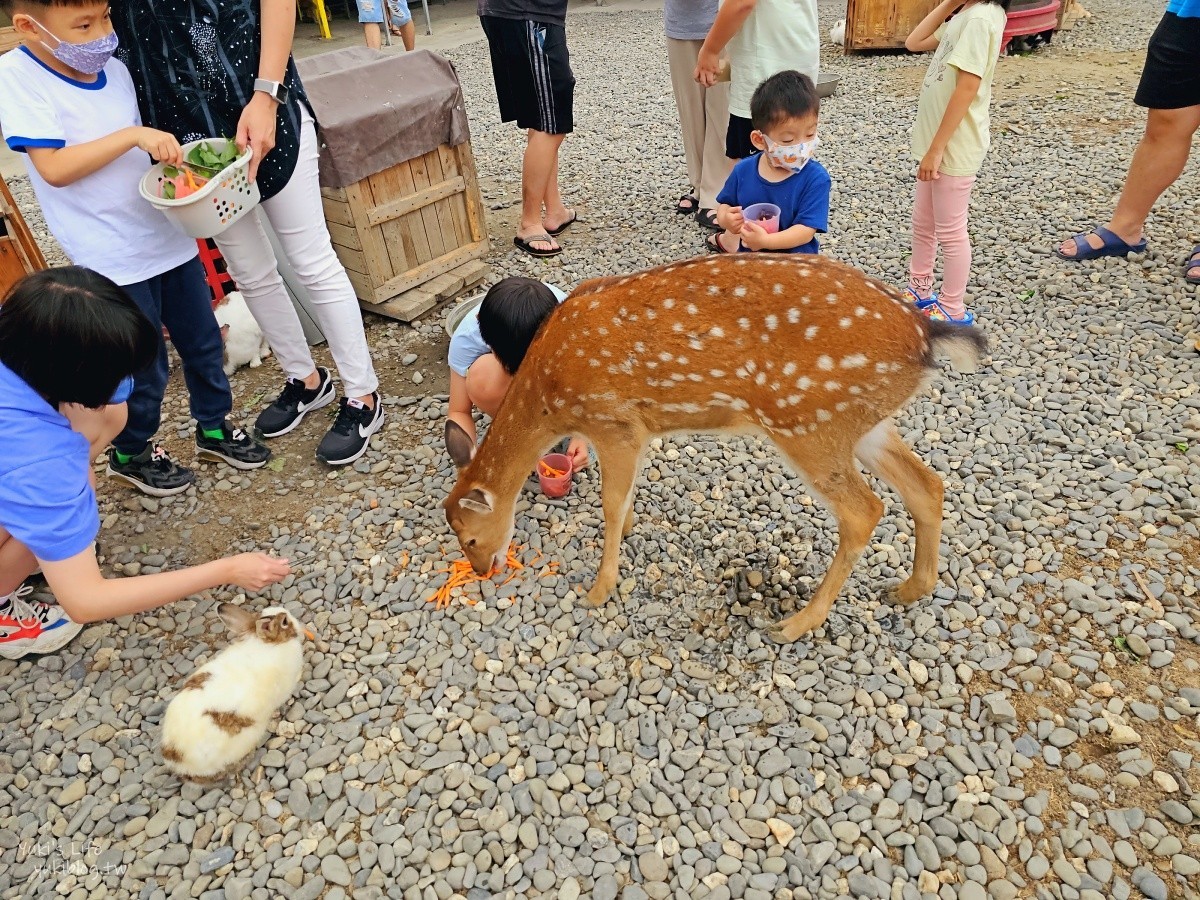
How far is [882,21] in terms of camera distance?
368 inches

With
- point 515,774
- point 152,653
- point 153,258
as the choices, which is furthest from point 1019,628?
point 153,258

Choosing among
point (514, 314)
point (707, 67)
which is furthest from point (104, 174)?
point (707, 67)

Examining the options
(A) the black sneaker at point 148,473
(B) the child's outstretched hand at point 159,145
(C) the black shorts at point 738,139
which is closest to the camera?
(B) the child's outstretched hand at point 159,145

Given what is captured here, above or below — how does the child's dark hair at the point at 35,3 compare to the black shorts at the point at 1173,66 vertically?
above

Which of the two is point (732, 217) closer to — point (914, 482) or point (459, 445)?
point (914, 482)

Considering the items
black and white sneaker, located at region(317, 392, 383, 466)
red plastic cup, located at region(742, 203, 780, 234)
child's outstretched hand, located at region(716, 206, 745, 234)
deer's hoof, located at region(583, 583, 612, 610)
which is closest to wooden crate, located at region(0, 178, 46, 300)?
black and white sneaker, located at region(317, 392, 383, 466)

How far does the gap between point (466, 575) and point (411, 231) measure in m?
2.41

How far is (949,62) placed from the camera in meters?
3.62

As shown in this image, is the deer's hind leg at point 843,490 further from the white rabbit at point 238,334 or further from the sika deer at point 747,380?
the white rabbit at point 238,334

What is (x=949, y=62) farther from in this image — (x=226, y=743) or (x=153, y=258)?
(x=226, y=743)

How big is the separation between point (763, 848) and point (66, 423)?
228 cm

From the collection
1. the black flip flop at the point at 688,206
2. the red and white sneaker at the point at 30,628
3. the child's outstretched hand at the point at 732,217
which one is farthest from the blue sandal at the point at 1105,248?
the red and white sneaker at the point at 30,628

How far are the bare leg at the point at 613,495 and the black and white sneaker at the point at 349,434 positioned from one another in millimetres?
1396

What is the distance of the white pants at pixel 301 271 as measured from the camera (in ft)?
10.3
